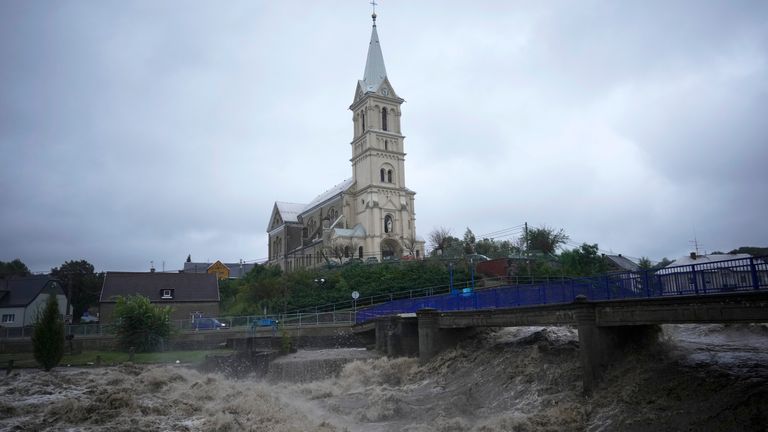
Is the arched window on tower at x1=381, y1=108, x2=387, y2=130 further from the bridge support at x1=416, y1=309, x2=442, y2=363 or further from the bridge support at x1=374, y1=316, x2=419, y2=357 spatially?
the bridge support at x1=416, y1=309, x2=442, y2=363

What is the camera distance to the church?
263ft

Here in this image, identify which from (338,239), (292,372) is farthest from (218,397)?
(338,239)

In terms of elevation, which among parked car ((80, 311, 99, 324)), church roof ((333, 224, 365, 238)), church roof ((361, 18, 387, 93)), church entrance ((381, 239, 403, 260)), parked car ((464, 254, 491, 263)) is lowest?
parked car ((80, 311, 99, 324))

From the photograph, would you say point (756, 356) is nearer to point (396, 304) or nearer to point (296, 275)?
point (396, 304)

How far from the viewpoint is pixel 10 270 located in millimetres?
105250

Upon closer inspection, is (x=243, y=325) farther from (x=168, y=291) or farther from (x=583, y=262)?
(x=583, y=262)

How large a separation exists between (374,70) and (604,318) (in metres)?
79.2

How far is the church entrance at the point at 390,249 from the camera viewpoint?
80.1m

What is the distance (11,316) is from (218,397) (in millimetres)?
45444

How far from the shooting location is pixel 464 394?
70.3 ft

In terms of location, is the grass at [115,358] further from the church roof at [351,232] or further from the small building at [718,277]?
the church roof at [351,232]

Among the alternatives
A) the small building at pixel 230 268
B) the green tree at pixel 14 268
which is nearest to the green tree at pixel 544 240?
the small building at pixel 230 268

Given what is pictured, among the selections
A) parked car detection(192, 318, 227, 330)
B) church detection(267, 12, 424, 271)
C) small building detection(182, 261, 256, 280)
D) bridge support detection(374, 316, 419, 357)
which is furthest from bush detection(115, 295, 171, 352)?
small building detection(182, 261, 256, 280)

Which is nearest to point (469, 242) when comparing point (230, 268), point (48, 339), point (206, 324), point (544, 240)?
point (544, 240)
